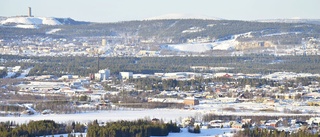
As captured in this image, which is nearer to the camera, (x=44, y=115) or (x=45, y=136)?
(x=45, y=136)

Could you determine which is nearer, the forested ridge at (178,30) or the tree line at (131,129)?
the tree line at (131,129)

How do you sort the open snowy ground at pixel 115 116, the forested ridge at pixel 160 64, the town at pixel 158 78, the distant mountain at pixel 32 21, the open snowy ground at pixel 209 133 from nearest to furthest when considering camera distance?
the open snowy ground at pixel 209 133
the town at pixel 158 78
the open snowy ground at pixel 115 116
the forested ridge at pixel 160 64
the distant mountain at pixel 32 21

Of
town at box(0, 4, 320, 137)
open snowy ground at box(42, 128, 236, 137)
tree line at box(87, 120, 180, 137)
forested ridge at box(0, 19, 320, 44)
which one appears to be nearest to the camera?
tree line at box(87, 120, 180, 137)

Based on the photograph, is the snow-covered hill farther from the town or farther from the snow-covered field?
the snow-covered field

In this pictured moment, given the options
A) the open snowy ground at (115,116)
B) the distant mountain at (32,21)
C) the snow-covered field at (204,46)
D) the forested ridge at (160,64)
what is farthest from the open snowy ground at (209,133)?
the distant mountain at (32,21)

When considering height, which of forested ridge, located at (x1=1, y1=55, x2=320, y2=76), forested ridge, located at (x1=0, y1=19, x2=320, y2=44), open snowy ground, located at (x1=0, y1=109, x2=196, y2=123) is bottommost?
forested ridge, located at (x1=1, y1=55, x2=320, y2=76)

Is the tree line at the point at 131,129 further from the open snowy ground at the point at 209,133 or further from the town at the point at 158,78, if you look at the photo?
the open snowy ground at the point at 209,133

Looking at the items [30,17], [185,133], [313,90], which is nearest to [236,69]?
[313,90]

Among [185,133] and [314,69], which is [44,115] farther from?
[314,69]

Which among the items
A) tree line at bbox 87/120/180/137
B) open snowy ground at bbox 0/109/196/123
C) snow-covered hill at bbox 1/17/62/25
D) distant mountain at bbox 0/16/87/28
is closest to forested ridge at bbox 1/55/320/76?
open snowy ground at bbox 0/109/196/123
